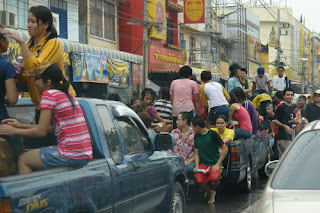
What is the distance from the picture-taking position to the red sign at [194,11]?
35.6 m

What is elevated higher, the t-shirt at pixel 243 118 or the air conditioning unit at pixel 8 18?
the air conditioning unit at pixel 8 18

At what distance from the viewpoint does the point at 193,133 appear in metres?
10.5

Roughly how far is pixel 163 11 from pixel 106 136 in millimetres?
30191

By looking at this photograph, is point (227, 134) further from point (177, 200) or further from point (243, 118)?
point (177, 200)

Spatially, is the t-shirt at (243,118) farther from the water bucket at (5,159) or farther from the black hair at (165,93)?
the water bucket at (5,159)

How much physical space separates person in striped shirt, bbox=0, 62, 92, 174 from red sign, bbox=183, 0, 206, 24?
3101 centimetres

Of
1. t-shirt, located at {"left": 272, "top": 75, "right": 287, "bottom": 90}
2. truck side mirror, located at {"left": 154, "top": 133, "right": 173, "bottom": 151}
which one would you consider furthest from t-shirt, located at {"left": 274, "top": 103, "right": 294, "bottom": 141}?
truck side mirror, located at {"left": 154, "top": 133, "right": 173, "bottom": 151}

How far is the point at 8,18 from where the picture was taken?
68.6 ft

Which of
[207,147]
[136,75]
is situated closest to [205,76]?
[207,147]

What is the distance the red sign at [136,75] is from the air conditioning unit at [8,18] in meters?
7.60

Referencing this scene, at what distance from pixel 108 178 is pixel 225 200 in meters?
5.90

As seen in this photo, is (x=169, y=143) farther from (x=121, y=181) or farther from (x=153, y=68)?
(x=153, y=68)

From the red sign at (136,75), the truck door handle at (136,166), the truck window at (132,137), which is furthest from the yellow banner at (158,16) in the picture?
the truck door handle at (136,166)

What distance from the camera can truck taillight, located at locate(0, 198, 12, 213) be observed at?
12.1 ft
